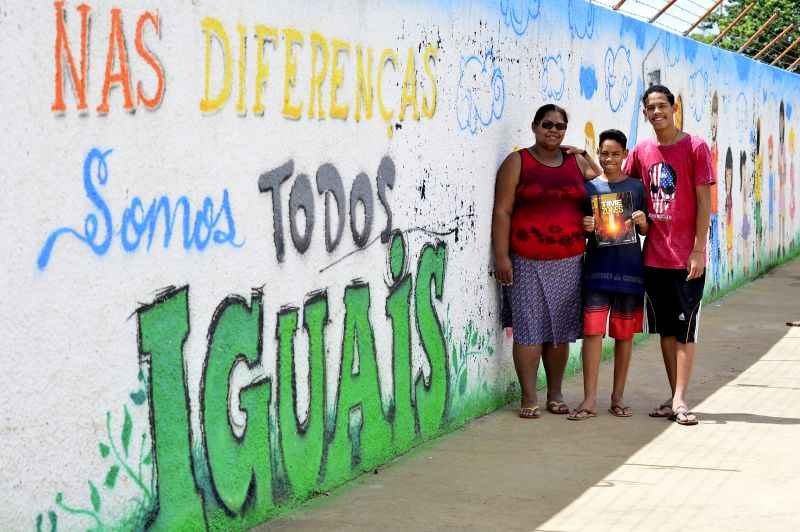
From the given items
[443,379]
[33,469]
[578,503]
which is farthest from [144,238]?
[443,379]

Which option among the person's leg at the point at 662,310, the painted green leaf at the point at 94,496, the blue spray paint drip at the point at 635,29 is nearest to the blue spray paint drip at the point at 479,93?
the person's leg at the point at 662,310

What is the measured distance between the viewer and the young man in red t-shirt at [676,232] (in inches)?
273

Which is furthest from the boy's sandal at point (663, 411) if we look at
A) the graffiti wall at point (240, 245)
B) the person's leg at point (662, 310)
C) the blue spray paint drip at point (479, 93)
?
the blue spray paint drip at point (479, 93)

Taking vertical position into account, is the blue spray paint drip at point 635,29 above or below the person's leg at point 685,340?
above

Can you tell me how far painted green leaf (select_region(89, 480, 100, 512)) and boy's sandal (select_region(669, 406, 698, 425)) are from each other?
12.4 feet

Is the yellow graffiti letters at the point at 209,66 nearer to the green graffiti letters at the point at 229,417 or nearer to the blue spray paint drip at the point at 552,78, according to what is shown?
the green graffiti letters at the point at 229,417

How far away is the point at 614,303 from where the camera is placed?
7176mm

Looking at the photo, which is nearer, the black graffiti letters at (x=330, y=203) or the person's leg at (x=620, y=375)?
the black graffiti letters at (x=330, y=203)

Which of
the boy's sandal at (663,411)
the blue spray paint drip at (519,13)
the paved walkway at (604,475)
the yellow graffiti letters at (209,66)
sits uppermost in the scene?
the blue spray paint drip at (519,13)

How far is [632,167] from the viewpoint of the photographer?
7238 millimetres

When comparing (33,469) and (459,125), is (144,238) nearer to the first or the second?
(33,469)

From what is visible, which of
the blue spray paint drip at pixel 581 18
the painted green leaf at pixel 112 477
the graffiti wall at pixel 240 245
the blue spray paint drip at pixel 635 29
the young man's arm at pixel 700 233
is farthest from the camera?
the blue spray paint drip at pixel 635 29

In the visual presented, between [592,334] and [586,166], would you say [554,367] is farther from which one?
[586,166]

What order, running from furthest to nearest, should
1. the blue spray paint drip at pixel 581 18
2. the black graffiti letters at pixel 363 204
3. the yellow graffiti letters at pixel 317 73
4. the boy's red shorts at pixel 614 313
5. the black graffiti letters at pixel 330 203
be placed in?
the blue spray paint drip at pixel 581 18 < the boy's red shorts at pixel 614 313 < the black graffiti letters at pixel 363 204 < the yellow graffiti letters at pixel 317 73 < the black graffiti letters at pixel 330 203
